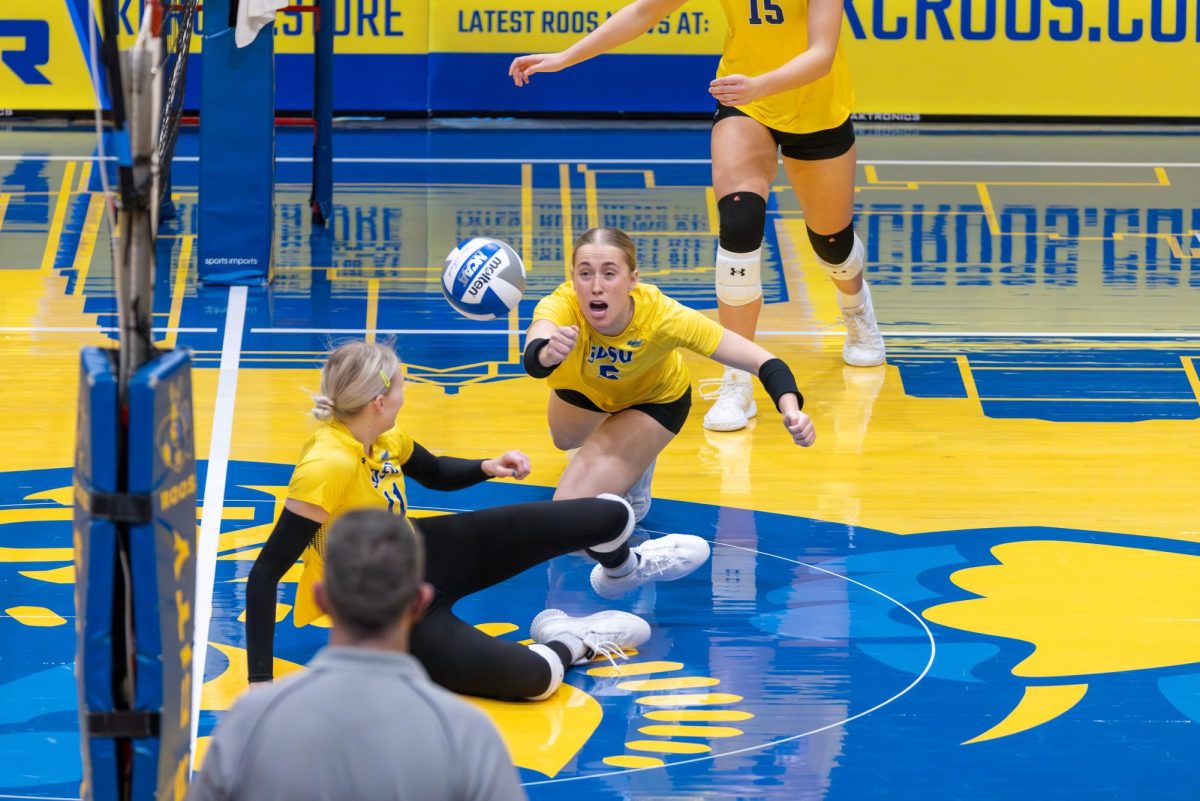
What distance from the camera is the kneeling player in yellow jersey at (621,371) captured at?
18.4ft

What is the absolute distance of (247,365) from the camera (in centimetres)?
798

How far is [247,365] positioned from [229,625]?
2832 mm

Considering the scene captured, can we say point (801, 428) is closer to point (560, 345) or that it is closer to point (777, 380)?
point (777, 380)

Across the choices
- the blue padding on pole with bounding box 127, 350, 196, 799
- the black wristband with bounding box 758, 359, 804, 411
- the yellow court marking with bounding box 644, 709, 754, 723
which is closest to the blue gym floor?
the yellow court marking with bounding box 644, 709, 754, 723

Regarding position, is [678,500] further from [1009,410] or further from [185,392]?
[185,392]

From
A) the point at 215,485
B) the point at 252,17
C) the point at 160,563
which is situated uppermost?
the point at 252,17

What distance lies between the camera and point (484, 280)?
6559 mm

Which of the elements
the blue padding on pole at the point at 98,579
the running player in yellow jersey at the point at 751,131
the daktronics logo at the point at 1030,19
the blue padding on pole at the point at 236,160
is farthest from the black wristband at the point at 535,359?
the daktronics logo at the point at 1030,19

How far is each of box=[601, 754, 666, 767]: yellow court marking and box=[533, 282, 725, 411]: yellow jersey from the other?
1.64 meters

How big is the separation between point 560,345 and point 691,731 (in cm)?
132

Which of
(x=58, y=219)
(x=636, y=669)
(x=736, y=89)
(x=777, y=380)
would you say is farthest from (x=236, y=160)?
(x=636, y=669)

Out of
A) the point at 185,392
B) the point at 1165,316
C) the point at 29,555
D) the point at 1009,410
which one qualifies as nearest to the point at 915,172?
the point at 1165,316

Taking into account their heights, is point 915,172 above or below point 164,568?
above

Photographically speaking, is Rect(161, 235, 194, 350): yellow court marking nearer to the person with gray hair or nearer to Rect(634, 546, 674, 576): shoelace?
Rect(634, 546, 674, 576): shoelace
